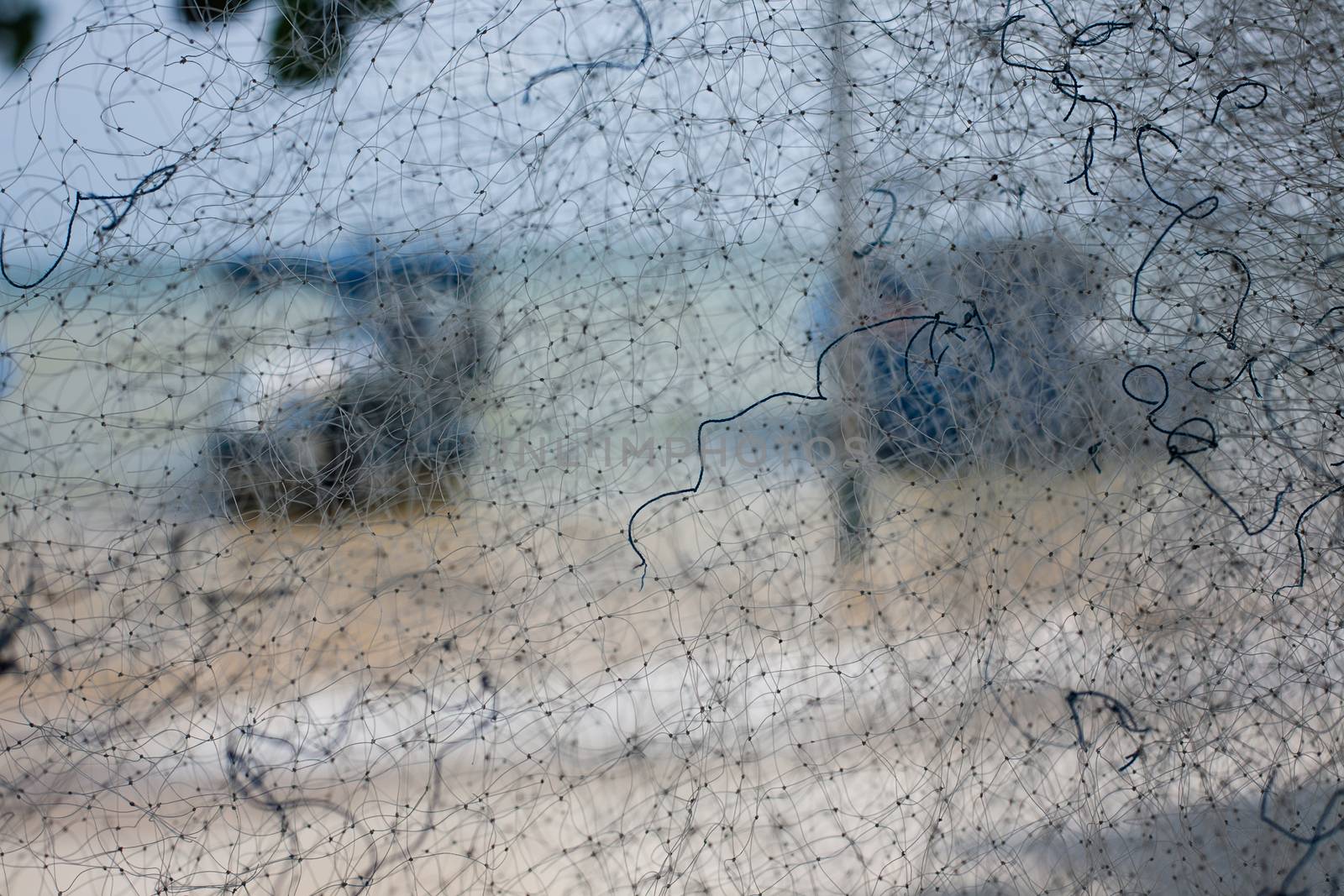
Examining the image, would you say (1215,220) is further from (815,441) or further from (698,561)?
(698,561)

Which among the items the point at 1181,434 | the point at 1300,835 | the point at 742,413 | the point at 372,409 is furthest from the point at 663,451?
the point at 1300,835

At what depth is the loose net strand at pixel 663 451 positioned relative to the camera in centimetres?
135

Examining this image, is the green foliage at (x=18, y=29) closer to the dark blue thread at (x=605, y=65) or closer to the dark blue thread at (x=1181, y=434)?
the dark blue thread at (x=605, y=65)

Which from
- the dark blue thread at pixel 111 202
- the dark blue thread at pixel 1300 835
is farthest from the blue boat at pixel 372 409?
the dark blue thread at pixel 1300 835

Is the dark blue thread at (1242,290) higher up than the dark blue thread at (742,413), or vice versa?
the dark blue thread at (742,413)

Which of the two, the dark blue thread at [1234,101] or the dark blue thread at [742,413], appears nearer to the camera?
the dark blue thread at [742,413]

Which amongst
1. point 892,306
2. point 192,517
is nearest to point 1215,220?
point 892,306

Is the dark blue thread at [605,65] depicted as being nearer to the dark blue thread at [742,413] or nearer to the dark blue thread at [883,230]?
the dark blue thread at [883,230]

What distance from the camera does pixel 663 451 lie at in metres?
1.41

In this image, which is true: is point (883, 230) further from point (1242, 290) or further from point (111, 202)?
point (111, 202)

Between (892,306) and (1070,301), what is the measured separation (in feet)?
0.95

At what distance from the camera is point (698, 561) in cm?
141

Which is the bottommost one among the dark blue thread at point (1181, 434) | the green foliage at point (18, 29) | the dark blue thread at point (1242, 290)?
the dark blue thread at point (1181, 434)

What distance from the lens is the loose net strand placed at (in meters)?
1.35
